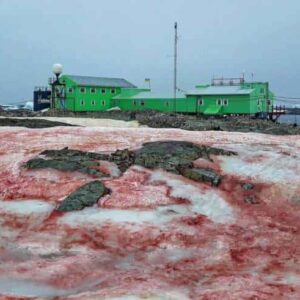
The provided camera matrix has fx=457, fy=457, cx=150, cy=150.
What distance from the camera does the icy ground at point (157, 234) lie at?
732cm

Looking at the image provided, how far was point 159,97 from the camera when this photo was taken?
5941 cm

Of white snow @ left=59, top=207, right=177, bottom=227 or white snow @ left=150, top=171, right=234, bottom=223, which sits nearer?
white snow @ left=59, top=207, right=177, bottom=227

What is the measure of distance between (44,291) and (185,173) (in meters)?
7.12

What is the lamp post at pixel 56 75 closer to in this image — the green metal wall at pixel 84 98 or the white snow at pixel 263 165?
the green metal wall at pixel 84 98

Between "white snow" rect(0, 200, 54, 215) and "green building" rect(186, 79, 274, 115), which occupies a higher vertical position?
"green building" rect(186, 79, 274, 115)

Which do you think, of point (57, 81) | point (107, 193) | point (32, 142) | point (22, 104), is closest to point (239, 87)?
point (57, 81)

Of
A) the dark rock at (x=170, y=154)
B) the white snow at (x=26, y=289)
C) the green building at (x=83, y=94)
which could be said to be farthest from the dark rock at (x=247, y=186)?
the green building at (x=83, y=94)

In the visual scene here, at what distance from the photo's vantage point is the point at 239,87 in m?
A: 55.4

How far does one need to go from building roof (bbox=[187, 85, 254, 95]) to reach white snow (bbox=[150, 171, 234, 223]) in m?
41.4

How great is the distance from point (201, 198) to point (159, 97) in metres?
48.2

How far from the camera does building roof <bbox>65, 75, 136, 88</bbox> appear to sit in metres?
59.7

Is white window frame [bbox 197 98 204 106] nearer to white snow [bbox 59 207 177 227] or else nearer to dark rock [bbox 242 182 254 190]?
dark rock [bbox 242 182 254 190]

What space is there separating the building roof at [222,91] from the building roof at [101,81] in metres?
12.1

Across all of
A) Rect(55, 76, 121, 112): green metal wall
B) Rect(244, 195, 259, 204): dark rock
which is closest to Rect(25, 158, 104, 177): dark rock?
Rect(244, 195, 259, 204): dark rock
